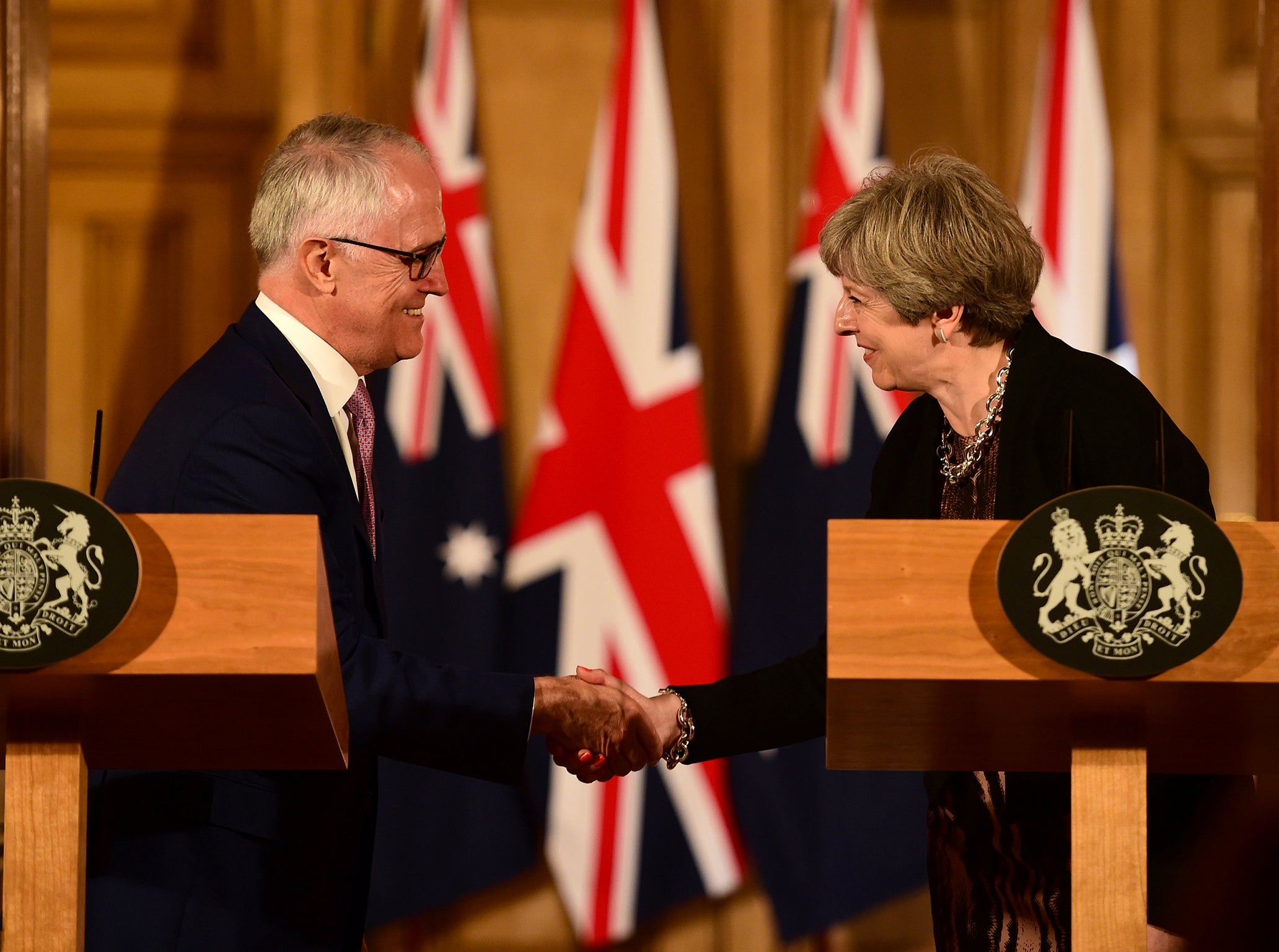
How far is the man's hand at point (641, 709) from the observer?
8.60 feet

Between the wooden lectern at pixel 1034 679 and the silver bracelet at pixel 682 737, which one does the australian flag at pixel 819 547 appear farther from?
the wooden lectern at pixel 1034 679

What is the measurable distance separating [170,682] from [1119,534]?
887 mm

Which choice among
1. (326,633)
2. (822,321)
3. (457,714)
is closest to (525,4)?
(822,321)

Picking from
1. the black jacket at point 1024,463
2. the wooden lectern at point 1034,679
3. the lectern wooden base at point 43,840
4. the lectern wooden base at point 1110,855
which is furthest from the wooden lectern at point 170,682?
the black jacket at point 1024,463

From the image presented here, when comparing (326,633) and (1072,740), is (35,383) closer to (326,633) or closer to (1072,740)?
(326,633)

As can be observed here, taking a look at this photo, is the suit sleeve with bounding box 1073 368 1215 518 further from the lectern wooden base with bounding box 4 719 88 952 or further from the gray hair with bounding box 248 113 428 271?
the lectern wooden base with bounding box 4 719 88 952

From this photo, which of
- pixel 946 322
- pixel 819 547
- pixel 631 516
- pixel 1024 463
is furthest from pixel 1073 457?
pixel 631 516

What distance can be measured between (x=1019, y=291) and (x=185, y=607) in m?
1.48

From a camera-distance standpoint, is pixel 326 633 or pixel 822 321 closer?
pixel 326 633

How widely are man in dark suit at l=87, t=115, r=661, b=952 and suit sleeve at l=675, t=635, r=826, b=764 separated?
0.84 feet

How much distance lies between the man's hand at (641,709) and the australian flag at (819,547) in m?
1.13

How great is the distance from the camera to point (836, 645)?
4.77 ft

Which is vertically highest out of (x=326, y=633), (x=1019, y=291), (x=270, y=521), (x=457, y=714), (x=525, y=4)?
(x=525, y=4)

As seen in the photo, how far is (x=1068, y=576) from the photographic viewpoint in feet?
4.66
